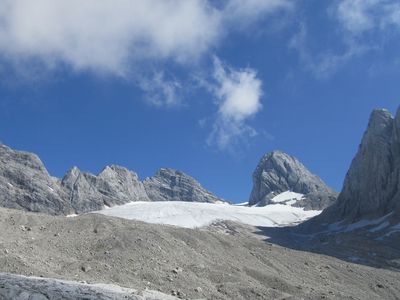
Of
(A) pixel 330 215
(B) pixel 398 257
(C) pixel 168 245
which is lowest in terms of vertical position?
(C) pixel 168 245

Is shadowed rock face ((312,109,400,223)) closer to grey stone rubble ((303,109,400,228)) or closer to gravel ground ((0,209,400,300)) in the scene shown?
grey stone rubble ((303,109,400,228))

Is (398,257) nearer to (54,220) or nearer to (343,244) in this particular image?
(343,244)

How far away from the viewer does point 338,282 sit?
55.8m

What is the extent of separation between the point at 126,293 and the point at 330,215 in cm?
14297

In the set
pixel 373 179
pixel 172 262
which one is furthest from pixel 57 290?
pixel 373 179

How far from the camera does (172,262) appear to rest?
160 feet

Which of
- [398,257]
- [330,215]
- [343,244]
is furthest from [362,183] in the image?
[398,257]

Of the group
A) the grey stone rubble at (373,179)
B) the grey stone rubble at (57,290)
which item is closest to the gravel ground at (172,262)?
the grey stone rubble at (57,290)

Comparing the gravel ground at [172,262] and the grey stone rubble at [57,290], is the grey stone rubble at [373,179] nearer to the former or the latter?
the gravel ground at [172,262]

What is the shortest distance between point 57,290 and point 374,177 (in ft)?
465

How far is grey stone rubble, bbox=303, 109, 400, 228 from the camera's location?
151 meters

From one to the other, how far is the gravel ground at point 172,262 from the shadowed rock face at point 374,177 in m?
90.3

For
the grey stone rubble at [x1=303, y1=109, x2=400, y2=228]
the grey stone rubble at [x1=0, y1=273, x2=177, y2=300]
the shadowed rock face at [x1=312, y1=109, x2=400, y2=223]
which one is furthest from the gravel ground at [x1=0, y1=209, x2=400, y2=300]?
the shadowed rock face at [x1=312, y1=109, x2=400, y2=223]

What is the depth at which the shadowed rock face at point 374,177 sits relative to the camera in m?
151
